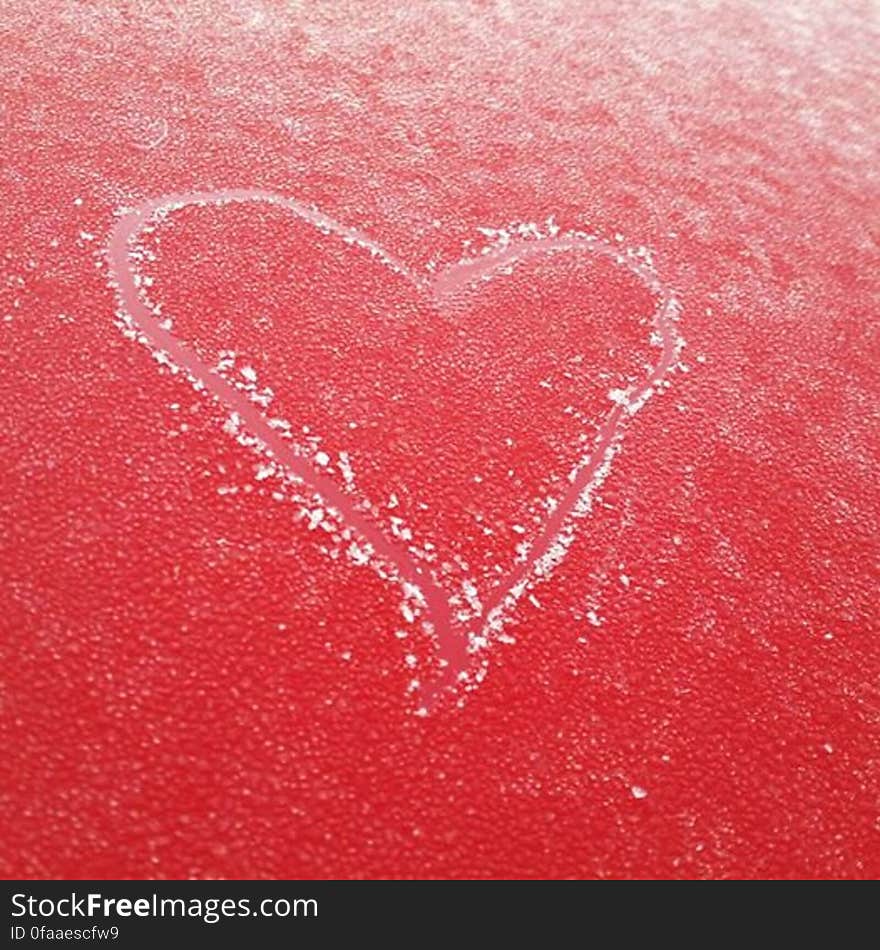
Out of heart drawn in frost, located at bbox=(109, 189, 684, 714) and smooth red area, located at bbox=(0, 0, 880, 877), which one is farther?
heart drawn in frost, located at bbox=(109, 189, 684, 714)

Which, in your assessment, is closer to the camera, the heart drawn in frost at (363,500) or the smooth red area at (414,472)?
the smooth red area at (414,472)

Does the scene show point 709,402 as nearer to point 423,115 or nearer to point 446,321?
point 446,321

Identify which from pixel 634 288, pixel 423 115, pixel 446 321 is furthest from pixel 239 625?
pixel 423 115
